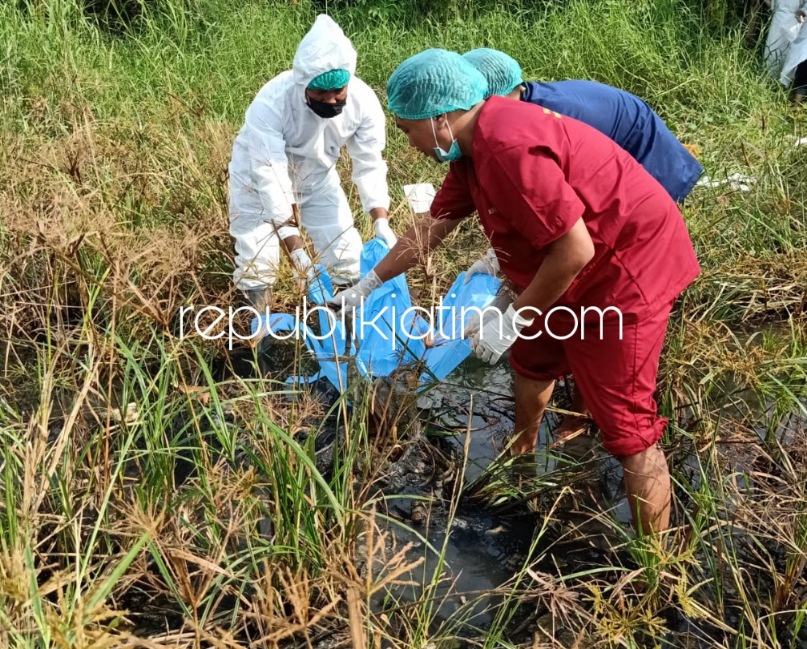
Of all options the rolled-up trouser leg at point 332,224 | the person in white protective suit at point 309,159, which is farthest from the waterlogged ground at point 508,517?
the rolled-up trouser leg at point 332,224

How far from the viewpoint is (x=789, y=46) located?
19.9ft

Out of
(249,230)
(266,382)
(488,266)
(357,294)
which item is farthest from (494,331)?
(249,230)

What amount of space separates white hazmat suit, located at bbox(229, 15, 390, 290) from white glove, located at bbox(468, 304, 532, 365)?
2.54ft

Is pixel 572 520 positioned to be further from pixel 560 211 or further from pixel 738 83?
pixel 738 83

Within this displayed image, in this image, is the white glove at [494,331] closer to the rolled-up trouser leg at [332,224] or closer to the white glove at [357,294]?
the white glove at [357,294]

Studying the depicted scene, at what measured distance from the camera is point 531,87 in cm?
281

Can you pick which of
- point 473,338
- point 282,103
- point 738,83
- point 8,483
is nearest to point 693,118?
point 738,83

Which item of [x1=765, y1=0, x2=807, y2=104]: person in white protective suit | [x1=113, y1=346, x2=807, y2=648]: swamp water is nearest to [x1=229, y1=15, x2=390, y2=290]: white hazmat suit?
[x1=113, y1=346, x2=807, y2=648]: swamp water

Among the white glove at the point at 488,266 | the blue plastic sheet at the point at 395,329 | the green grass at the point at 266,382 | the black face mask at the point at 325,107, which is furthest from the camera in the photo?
the black face mask at the point at 325,107

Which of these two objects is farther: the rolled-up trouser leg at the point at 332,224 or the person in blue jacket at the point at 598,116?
the rolled-up trouser leg at the point at 332,224

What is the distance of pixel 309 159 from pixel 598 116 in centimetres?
139

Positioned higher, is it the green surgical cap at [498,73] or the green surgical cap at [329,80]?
the green surgical cap at [498,73]

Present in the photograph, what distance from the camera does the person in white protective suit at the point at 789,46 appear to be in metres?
5.89

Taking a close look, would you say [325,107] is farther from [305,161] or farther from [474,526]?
[474,526]
